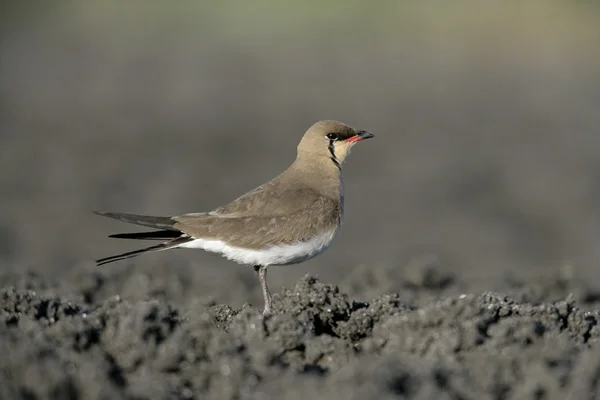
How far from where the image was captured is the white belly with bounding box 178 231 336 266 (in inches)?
265

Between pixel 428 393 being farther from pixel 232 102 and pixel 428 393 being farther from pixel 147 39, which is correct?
pixel 147 39

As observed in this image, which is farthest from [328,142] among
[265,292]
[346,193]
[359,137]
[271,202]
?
[346,193]

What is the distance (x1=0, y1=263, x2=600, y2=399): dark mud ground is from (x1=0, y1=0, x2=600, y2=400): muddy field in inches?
0.5

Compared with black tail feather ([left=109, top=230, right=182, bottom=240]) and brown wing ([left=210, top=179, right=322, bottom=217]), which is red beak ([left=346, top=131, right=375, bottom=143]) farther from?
black tail feather ([left=109, top=230, right=182, bottom=240])

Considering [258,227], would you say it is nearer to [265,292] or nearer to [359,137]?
[265,292]

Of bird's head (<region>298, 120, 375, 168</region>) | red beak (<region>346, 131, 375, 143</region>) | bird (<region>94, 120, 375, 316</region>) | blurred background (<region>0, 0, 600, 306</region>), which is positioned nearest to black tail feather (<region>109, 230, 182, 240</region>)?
bird (<region>94, 120, 375, 316</region>)

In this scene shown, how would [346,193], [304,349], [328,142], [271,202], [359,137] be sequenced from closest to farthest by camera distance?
[304,349], [271,202], [328,142], [359,137], [346,193]

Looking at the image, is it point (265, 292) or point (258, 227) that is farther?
point (258, 227)

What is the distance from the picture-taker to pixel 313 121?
676 inches

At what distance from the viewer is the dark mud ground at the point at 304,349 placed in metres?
4.04

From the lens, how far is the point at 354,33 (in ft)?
72.8

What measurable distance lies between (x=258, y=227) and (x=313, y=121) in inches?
415

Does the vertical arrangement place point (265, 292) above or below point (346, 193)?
below

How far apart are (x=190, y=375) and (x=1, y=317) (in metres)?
1.24
